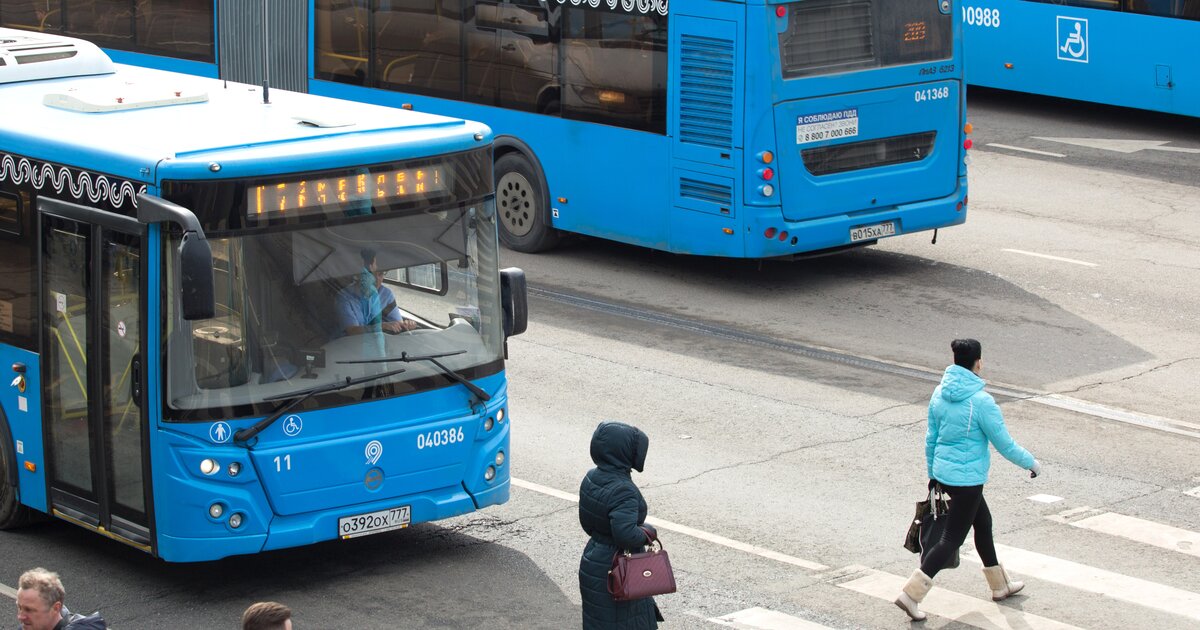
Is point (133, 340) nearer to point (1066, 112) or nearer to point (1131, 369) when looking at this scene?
point (1131, 369)

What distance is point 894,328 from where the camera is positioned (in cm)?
1546

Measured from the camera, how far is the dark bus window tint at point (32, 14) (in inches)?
870

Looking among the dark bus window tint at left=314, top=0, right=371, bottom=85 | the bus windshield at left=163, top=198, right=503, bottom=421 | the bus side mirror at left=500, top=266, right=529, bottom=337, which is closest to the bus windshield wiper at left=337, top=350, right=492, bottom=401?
the bus windshield at left=163, top=198, right=503, bottom=421

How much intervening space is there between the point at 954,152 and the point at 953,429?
864 cm

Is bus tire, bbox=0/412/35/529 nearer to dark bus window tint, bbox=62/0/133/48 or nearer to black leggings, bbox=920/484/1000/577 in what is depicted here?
black leggings, bbox=920/484/1000/577

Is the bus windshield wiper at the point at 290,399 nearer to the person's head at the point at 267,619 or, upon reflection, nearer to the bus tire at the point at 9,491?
the bus tire at the point at 9,491

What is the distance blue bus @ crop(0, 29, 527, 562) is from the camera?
29.6 feet

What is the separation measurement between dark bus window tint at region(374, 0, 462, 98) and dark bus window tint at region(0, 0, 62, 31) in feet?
17.1

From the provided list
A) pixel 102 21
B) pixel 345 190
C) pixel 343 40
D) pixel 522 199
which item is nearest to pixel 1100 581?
pixel 345 190

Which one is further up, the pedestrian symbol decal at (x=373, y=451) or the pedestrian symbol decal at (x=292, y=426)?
the pedestrian symbol decal at (x=292, y=426)

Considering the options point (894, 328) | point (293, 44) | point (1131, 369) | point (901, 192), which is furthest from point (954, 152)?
point (293, 44)

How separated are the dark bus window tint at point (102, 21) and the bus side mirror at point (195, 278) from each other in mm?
13815

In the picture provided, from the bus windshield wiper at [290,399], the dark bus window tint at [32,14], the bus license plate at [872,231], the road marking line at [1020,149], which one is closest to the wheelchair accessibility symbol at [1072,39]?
the road marking line at [1020,149]

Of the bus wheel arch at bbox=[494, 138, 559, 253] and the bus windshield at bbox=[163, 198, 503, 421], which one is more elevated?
the bus windshield at bbox=[163, 198, 503, 421]
